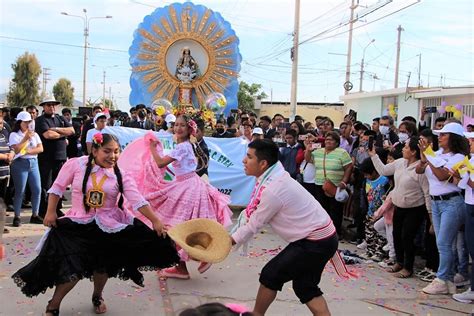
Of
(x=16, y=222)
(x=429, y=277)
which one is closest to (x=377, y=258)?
(x=429, y=277)

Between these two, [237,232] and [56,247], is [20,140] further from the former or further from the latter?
[237,232]

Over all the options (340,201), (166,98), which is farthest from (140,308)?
(166,98)

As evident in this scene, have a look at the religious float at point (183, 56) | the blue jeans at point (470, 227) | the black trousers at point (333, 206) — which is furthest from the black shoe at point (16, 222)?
the religious float at point (183, 56)

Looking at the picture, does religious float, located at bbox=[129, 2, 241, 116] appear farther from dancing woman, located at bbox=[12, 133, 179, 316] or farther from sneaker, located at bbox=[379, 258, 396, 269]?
dancing woman, located at bbox=[12, 133, 179, 316]

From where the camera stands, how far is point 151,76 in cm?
2083

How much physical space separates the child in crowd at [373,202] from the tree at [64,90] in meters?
64.6

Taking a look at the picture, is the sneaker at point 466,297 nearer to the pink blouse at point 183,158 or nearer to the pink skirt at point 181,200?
the pink skirt at point 181,200

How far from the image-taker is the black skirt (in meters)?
3.87

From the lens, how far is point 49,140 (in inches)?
320

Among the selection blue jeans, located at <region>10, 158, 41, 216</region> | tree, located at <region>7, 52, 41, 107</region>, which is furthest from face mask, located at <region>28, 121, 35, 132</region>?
tree, located at <region>7, 52, 41, 107</region>

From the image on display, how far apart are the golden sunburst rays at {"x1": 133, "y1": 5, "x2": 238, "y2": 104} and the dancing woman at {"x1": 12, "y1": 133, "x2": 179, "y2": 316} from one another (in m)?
16.9

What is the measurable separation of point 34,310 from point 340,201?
4.47 meters

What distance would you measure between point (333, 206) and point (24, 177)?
15.0 ft

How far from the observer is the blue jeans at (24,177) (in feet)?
24.8
